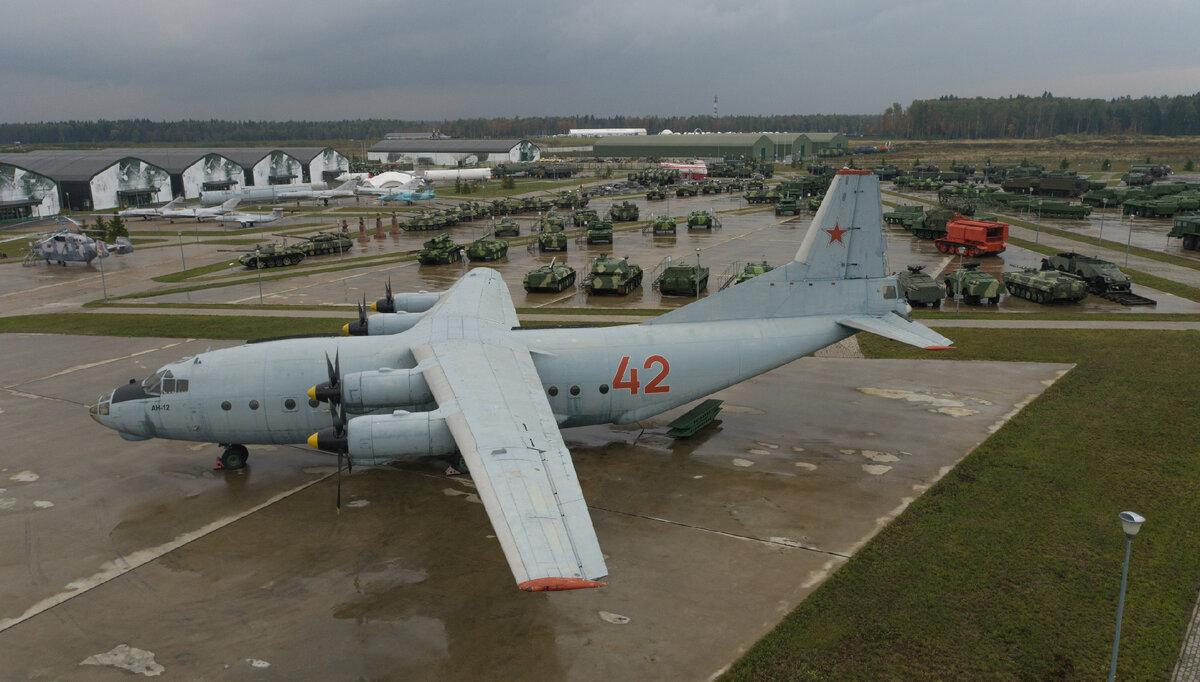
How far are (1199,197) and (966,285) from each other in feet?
212

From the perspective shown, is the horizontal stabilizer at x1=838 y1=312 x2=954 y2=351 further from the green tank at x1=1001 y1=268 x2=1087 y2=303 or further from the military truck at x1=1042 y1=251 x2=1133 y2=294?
the military truck at x1=1042 y1=251 x2=1133 y2=294

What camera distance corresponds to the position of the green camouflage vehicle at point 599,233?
74.7 m

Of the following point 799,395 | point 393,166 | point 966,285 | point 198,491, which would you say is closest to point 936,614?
point 799,395

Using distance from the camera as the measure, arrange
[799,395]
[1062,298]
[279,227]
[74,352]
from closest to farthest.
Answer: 1. [799,395]
2. [74,352]
3. [1062,298]
4. [279,227]

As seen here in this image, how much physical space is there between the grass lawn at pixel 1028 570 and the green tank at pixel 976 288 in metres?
19.3

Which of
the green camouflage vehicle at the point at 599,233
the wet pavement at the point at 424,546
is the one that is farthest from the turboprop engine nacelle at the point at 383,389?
the green camouflage vehicle at the point at 599,233

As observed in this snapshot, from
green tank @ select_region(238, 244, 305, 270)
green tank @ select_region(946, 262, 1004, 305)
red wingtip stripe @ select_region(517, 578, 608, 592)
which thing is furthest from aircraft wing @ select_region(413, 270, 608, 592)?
green tank @ select_region(238, 244, 305, 270)

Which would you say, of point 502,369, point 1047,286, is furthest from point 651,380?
point 1047,286

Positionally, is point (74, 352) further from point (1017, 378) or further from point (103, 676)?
point (1017, 378)

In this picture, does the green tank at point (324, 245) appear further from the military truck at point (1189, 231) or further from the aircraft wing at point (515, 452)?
the military truck at point (1189, 231)

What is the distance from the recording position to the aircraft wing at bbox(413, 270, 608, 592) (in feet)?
42.6

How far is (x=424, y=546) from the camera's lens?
1991 cm

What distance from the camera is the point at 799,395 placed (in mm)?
31203

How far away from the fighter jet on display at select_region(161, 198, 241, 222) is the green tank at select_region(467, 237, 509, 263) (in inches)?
2189
